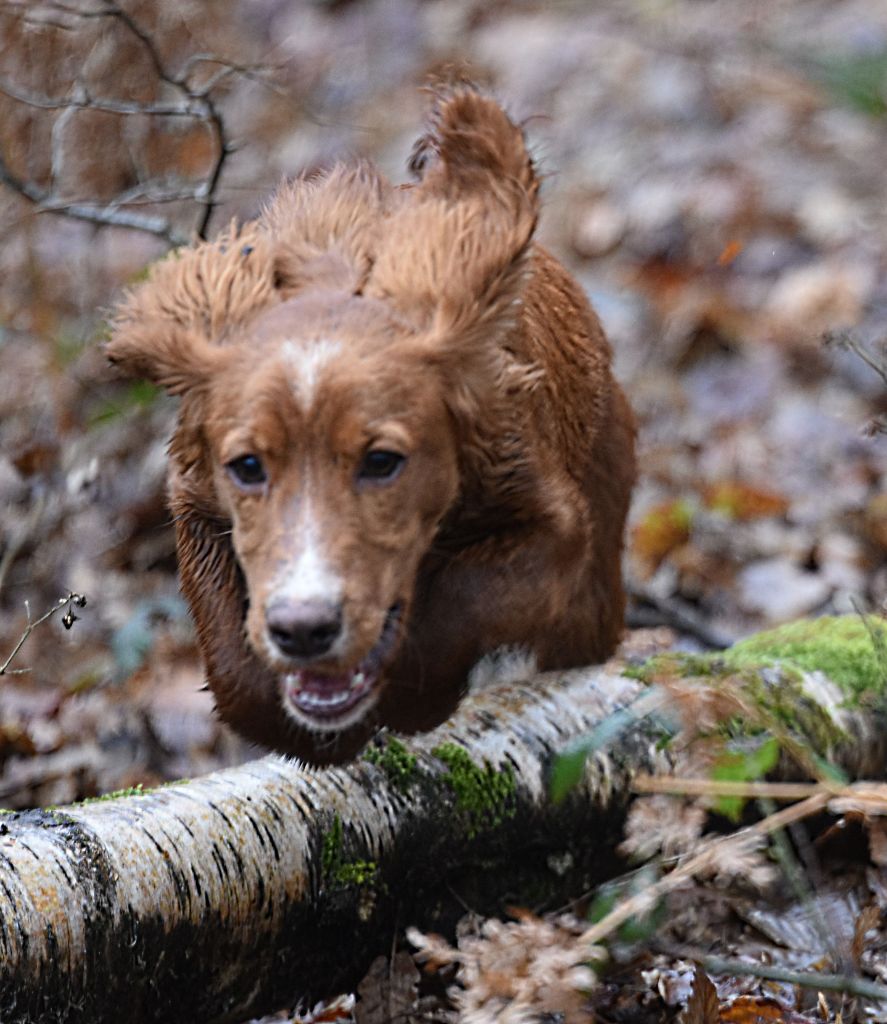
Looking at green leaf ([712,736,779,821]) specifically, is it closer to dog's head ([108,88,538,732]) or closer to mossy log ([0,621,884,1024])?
dog's head ([108,88,538,732])

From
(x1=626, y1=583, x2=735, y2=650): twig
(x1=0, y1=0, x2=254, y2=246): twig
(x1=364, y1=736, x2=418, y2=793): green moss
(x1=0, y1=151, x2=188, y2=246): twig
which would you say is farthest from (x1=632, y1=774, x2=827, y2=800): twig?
(x1=0, y1=151, x2=188, y2=246): twig

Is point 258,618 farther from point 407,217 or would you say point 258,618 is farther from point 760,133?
point 760,133

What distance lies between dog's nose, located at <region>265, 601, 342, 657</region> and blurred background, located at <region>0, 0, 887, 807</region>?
1.87 ft

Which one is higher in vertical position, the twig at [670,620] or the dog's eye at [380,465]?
the dog's eye at [380,465]

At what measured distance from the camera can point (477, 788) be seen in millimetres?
3797

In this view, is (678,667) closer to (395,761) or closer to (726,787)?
(395,761)

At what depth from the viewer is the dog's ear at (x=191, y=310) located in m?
3.46

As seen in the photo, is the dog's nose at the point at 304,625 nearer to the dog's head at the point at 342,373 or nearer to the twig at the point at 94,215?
the dog's head at the point at 342,373

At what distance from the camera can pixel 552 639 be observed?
174 inches

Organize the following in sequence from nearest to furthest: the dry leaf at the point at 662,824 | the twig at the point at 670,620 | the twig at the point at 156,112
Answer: the dry leaf at the point at 662,824
the twig at the point at 156,112
the twig at the point at 670,620

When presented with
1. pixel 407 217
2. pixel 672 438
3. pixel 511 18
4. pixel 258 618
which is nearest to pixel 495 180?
pixel 407 217

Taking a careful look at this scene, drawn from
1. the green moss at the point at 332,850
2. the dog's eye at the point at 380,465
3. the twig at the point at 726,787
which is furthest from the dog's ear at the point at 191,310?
the twig at the point at 726,787

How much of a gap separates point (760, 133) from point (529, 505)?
785cm

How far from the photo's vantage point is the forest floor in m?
5.75
